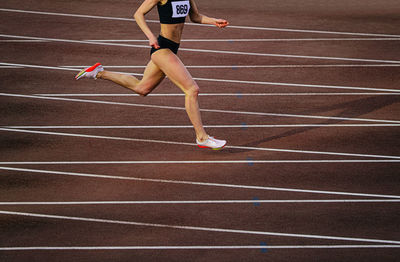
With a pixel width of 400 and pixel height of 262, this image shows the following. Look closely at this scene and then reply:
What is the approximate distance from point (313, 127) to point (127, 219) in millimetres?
3414

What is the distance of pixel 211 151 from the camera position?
29.2 feet

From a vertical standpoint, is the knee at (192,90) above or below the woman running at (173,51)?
below

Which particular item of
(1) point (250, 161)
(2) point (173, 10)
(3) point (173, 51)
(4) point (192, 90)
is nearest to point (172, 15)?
(2) point (173, 10)

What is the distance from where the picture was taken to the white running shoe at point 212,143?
340 inches

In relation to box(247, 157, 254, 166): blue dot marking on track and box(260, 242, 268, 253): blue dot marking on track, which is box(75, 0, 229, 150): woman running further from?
box(260, 242, 268, 253): blue dot marking on track

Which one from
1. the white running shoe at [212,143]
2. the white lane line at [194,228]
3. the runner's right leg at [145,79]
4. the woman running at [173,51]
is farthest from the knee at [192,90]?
the white lane line at [194,228]

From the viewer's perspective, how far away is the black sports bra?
8.26 m

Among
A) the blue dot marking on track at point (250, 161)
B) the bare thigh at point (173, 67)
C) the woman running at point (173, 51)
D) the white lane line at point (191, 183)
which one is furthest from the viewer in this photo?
the blue dot marking on track at point (250, 161)

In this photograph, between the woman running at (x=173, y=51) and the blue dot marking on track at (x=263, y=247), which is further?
the woman running at (x=173, y=51)

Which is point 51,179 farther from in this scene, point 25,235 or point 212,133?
point 212,133

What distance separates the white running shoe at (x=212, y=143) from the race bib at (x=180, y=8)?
1535 millimetres

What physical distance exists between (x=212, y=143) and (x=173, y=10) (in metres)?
1.67

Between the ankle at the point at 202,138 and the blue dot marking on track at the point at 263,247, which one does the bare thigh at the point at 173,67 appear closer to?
the ankle at the point at 202,138

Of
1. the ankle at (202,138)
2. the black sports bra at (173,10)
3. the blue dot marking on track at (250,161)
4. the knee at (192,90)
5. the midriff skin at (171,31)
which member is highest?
the black sports bra at (173,10)
